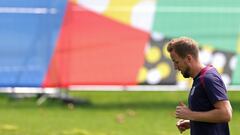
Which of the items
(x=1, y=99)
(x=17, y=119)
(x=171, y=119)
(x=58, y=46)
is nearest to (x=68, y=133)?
(x=17, y=119)

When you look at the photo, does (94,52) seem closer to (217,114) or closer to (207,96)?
(207,96)

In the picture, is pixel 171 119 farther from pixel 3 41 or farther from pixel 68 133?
pixel 3 41

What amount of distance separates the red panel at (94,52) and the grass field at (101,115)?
0.57 m

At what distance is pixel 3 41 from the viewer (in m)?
13.1

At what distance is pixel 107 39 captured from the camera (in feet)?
45.0

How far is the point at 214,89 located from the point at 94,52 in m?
8.34

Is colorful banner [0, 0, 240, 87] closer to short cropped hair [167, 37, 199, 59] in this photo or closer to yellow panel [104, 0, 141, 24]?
yellow panel [104, 0, 141, 24]

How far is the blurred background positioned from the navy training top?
689cm

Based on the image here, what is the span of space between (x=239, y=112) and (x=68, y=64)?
3.31 m

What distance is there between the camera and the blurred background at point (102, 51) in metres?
13.2

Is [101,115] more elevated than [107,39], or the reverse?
[107,39]

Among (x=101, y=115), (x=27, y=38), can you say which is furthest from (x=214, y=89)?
(x=27, y=38)

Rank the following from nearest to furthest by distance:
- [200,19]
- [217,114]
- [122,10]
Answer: [217,114] → [122,10] → [200,19]

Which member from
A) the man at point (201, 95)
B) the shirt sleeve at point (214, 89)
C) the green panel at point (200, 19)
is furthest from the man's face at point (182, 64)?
the green panel at point (200, 19)
